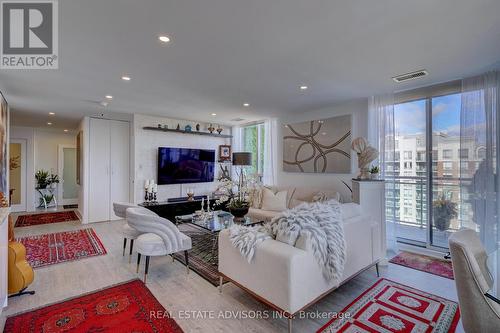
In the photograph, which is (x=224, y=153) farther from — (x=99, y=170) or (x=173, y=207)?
(x=99, y=170)

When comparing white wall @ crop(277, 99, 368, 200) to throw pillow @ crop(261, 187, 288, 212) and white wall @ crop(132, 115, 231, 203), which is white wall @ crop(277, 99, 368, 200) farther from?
white wall @ crop(132, 115, 231, 203)

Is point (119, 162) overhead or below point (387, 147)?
below

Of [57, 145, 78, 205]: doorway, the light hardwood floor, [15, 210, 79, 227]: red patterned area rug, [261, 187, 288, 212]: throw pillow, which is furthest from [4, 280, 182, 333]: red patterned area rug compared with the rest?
[57, 145, 78, 205]: doorway

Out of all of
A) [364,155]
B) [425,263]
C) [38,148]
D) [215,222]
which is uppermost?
[38,148]

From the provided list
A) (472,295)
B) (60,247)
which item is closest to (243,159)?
(60,247)

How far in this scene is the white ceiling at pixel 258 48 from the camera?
1.75 meters

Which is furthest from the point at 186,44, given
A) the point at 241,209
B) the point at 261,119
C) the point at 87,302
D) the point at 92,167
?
the point at 92,167

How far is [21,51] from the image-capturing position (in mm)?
2420

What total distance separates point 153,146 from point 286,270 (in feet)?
16.0

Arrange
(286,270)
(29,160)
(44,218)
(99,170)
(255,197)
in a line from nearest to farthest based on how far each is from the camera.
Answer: (286,270)
(255,197)
(99,170)
(44,218)
(29,160)

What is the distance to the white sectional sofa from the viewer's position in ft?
5.92

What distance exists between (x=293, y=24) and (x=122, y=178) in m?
5.54

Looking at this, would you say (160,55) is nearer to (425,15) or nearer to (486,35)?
(425,15)

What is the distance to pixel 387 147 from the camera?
3.85 metres
